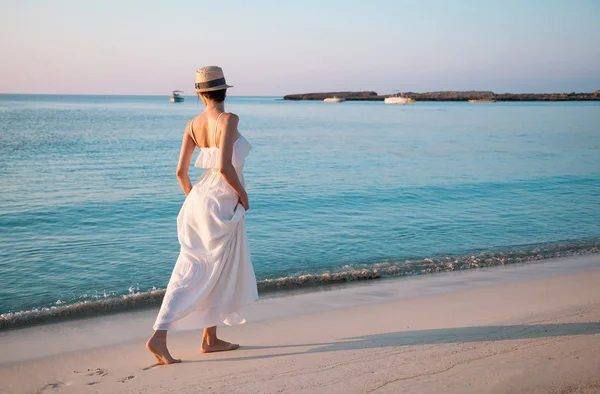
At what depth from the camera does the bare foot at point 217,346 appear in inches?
177

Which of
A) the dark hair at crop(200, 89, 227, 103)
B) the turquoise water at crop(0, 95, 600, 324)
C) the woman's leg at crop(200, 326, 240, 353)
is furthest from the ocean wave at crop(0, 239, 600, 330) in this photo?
the dark hair at crop(200, 89, 227, 103)

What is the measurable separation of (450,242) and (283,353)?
573 cm

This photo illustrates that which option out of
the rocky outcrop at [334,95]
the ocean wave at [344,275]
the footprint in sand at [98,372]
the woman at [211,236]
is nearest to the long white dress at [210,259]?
the woman at [211,236]

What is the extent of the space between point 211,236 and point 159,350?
0.98 m

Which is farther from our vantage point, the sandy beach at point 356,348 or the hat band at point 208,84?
the hat band at point 208,84

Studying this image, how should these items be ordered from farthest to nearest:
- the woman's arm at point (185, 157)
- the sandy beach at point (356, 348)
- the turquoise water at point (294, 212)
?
the turquoise water at point (294, 212) < the woman's arm at point (185, 157) < the sandy beach at point (356, 348)

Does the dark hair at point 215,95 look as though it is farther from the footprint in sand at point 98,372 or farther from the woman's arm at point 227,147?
the footprint in sand at point 98,372

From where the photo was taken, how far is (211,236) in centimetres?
422

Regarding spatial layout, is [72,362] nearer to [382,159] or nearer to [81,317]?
[81,317]

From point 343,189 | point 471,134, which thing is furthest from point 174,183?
point 471,134

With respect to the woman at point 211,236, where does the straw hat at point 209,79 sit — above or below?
above

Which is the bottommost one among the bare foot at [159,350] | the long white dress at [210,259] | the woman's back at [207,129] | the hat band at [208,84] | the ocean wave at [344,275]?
the ocean wave at [344,275]

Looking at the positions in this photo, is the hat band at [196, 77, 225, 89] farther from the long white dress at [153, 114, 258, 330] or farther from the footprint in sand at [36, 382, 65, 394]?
the footprint in sand at [36, 382, 65, 394]

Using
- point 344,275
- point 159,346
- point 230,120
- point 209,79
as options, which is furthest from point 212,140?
point 344,275
